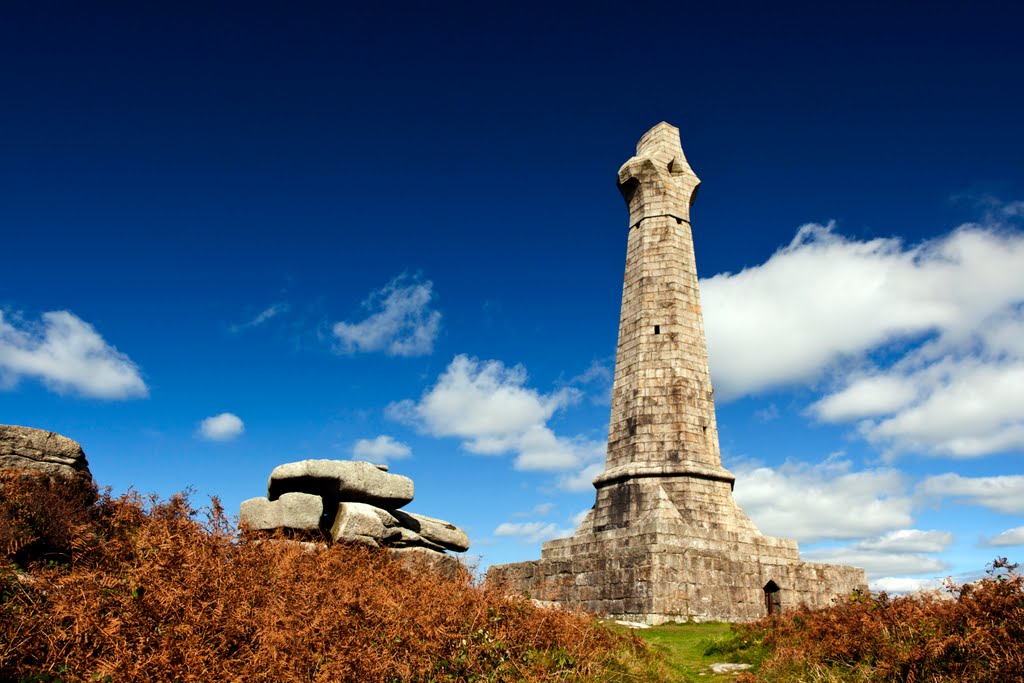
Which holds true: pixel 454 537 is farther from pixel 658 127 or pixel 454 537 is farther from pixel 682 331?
pixel 658 127

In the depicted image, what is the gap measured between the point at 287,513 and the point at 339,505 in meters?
0.98

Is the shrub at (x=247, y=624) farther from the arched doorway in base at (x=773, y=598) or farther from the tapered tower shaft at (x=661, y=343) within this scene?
the tapered tower shaft at (x=661, y=343)

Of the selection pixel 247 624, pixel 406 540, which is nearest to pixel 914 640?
pixel 247 624

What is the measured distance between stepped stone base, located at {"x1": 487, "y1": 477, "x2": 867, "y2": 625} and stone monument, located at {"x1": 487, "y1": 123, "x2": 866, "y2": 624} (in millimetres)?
30

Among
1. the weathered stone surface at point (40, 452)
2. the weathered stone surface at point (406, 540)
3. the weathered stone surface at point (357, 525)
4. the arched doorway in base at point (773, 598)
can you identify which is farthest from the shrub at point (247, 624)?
the arched doorway in base at point (773, 598)

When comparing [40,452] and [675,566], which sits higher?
[40,452]

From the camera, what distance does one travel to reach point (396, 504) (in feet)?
44.9

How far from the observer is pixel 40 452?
10578 mm

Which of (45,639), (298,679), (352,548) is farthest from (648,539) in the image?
(45,639)

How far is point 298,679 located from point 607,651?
13.7 ft

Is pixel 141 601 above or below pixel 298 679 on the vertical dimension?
above

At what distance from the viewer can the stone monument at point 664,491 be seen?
15.5 metres

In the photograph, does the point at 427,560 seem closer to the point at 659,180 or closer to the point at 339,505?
the point at 339,505

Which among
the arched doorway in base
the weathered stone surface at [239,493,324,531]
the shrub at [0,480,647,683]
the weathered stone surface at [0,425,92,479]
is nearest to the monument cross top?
the arched doorway in base
